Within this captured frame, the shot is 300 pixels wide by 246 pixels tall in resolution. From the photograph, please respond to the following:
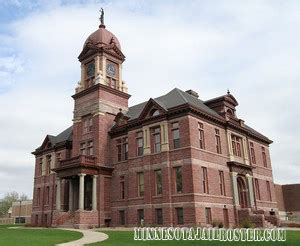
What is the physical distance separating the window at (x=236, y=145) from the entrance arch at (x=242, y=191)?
2.94m

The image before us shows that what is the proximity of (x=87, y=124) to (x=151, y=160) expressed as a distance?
11.5 m

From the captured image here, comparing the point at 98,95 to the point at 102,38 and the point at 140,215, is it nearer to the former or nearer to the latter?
the point at 102,38

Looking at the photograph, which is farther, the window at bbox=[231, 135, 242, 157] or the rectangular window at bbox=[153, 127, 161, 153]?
the window at bbox=[231, 135, 242, 157]

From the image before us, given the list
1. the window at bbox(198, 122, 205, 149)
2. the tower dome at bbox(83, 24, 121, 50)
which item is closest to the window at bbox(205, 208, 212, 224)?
the window at bbox(198, 122, 205, 149)

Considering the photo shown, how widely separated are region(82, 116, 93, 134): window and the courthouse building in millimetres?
124

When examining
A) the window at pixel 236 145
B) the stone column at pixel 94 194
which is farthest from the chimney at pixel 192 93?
the stone column at pixel 94 194

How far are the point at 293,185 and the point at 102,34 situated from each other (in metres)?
35.7

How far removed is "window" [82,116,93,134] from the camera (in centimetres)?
4244

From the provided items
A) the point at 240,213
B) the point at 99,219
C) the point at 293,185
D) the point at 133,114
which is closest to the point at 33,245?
the point at 99,219

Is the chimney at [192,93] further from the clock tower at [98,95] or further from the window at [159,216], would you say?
the window at [159,216]

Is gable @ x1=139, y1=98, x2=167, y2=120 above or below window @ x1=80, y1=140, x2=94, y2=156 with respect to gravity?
above

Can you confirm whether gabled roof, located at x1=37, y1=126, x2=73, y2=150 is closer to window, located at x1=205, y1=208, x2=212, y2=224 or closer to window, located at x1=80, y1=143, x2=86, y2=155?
window, located at x1=80, y1=143, x2=86, y2=155

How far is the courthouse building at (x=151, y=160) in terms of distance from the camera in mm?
33000

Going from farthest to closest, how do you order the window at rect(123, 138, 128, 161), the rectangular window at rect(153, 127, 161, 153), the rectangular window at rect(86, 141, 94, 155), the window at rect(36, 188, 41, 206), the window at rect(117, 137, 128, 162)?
→ 1. the window at rect(36, 188, 41, 206)
2. the rectangular window at rect(86, 141, 94, 155)
3. the window at rect(117, 137, 128, 162)
4. the window at rect(123, 138, 128, 161)
5. the rectangular window at rect(153, 127, 161, 153)
